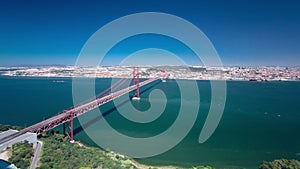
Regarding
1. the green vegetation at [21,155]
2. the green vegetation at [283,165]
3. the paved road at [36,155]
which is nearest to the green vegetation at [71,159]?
the paved road at [36,155]

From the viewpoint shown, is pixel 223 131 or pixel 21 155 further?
pixel 223 131

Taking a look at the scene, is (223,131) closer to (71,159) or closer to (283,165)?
(283,165)

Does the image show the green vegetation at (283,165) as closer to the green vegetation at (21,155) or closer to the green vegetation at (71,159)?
the green vegetation at (71,159)

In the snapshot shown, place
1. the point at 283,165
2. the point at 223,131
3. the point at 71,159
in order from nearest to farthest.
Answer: the point at 71,159 < the point at 283,165 < the point at 223,131

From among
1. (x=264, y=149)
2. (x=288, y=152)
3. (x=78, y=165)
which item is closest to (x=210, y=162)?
(x=264, y=149)

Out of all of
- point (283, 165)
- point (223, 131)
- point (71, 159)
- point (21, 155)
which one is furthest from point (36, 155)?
point (223, 131)

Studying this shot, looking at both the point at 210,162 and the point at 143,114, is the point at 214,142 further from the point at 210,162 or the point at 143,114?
the point at 143,114

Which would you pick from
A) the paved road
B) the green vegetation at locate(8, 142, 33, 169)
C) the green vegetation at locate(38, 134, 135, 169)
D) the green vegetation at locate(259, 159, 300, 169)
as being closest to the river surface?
the green vegetation at locate(259, 159, 300, 169)

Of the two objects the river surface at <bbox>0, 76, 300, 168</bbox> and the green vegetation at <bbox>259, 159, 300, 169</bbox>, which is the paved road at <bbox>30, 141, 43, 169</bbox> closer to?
the river surface at <bbox>0, 76, 300, 168</bbox>
